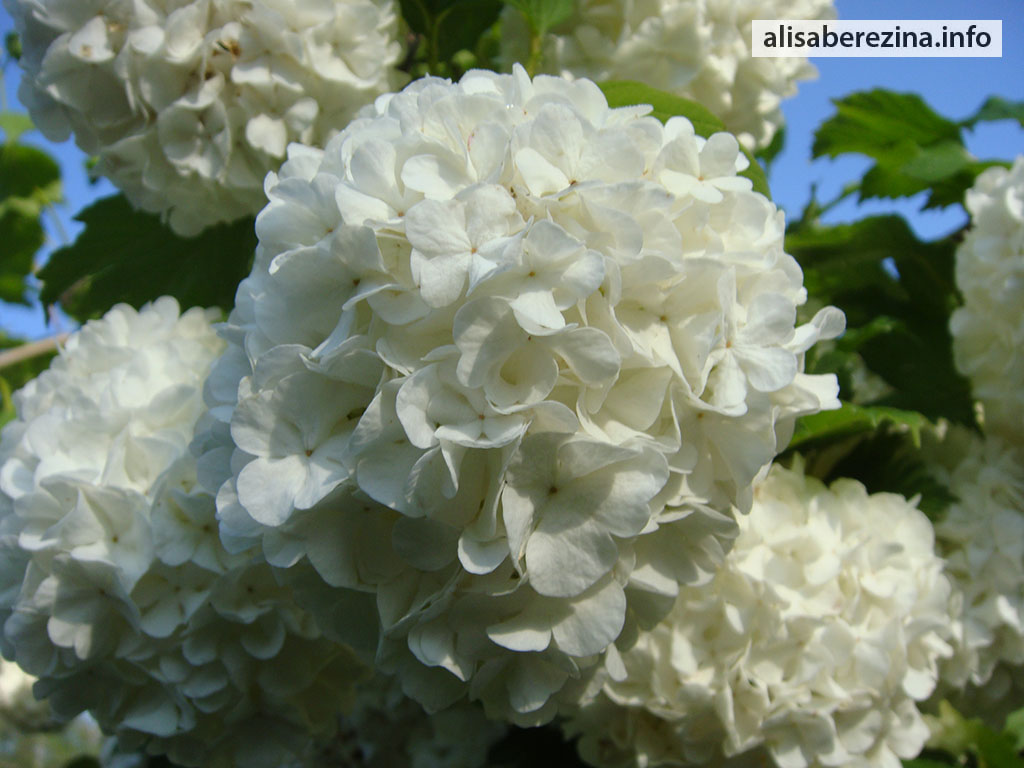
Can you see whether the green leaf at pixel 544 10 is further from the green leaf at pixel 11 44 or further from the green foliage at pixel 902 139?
the green leaf at pixel 11 44

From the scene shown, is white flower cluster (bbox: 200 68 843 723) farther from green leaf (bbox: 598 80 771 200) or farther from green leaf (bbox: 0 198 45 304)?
green leaf (bbox: 0 198 45 304)

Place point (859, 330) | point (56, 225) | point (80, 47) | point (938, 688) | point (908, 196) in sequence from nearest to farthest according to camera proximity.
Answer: point (80, 47), point (938, 688), point (859, 330), point (908, 196), point (56, 225)

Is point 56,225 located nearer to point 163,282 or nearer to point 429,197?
point 163,282

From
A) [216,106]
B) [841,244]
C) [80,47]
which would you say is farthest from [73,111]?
[841,244]

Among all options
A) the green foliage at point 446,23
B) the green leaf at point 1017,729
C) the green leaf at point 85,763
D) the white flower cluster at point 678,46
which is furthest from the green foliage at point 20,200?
the green leaf at point 1017,729

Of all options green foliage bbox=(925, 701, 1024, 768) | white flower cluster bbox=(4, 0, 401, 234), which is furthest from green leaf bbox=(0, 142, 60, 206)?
green foliage bbox=(925, 701, 1024, 768)
